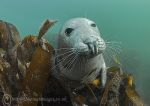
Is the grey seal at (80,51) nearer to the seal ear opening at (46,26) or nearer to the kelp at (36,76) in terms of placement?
the kelp at (36,76)

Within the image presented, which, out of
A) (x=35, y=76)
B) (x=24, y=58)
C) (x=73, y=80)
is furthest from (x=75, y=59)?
(x=24, y=58)

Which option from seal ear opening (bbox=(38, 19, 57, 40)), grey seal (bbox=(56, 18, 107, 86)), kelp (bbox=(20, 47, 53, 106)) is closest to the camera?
grey seal (bbox=(56, 18, 107, 86))

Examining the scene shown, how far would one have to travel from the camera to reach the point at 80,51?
2213 mm

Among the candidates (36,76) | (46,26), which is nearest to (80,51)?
(36,76)

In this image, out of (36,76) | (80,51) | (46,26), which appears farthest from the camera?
(46,26)

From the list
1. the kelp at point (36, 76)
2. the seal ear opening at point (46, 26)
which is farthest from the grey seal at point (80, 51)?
the seal ear opening at point (46, 26)

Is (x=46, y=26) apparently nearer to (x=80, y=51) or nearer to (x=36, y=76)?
(x=36, y=76)

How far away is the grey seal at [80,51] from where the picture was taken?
2.21m

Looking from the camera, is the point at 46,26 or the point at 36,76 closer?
the point at 36,76

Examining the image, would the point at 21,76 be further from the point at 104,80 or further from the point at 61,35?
the point at 104,80

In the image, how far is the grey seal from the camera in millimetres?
2213

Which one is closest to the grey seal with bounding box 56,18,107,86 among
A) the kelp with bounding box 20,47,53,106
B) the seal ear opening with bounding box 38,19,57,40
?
the kelp with bounding box 20,47,53,106

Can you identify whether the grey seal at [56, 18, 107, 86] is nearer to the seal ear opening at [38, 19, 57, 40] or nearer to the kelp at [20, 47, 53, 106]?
the kelp at [20, 47, 53, 106]

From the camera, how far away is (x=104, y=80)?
8.50 ft
